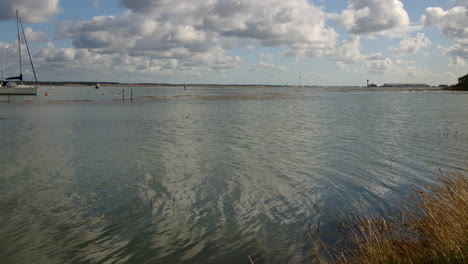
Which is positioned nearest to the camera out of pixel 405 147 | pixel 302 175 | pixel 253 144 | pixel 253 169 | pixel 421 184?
pixel 421 184

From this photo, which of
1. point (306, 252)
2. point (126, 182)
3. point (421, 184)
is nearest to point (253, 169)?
point (126, 182)

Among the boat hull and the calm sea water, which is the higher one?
the boat hull

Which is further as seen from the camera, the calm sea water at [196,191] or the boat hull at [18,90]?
the boat hull at [18,90]

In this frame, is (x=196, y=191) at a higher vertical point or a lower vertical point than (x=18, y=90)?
lower

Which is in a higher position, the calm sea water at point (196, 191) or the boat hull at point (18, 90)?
the boat hull at point (18, 90)

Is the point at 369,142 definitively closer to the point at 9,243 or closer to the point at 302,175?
the point at 302,175

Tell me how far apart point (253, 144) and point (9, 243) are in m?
14.9

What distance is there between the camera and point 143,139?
2359 cm

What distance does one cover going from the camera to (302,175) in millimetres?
14016

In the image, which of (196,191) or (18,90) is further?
(18,90)

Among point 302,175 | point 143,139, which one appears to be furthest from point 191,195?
point 143,139

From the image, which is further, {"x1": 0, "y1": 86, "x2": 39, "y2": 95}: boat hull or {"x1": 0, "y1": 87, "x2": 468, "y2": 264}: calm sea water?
{"x1": 0, "y1": 86, "x2": 39, "y2": 95}: boat hull

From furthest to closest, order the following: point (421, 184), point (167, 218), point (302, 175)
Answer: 1. point (302, 175)
2. point (421, 184)
3. point (167, 218)

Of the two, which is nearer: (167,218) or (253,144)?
(167,218)
